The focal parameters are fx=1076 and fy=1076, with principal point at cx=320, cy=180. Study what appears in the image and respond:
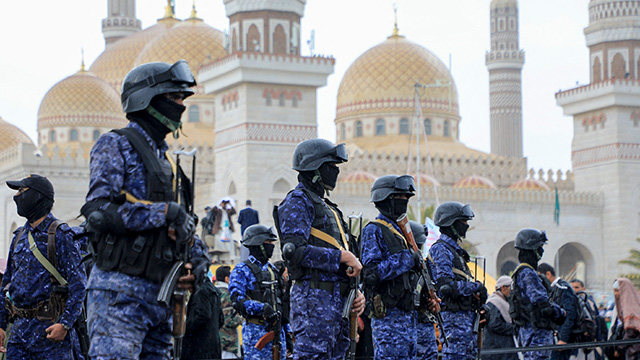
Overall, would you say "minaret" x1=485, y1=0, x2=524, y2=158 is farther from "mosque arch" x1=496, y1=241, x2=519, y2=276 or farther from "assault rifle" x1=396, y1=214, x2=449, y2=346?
"assault rifle" x1=396, y1=214, x2=449, y2=346

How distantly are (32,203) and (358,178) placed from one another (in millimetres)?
31272

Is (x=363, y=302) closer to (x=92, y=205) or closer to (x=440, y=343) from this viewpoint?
(x=92, y=205)

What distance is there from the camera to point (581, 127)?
137ft

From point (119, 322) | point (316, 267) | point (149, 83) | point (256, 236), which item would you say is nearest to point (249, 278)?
point (256, 236)

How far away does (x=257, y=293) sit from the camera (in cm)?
732

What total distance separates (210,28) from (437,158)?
11.6 metres

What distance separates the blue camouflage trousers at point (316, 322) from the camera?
5148mm

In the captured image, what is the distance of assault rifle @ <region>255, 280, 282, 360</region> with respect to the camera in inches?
268

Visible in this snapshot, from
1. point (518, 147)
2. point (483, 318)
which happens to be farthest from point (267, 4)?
point (483, 318)

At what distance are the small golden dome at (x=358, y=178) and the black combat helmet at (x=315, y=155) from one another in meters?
30.7

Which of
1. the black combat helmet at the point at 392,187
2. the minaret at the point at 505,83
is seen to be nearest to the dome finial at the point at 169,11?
the minaret at the point at 505,83

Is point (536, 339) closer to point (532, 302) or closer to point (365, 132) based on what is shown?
point (532, 302)

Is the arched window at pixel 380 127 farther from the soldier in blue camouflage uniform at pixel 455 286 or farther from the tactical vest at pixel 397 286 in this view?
the tactical vest at pixel 397 286

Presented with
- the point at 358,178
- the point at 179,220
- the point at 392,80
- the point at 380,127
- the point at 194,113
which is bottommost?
the point at 179,220
